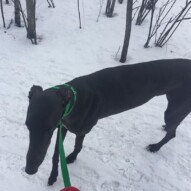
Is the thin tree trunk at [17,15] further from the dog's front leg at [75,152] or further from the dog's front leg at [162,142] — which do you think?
the dog's front leg at [162,142]

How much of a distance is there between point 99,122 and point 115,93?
1.06 m

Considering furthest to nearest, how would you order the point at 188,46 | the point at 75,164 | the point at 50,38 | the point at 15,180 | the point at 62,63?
the point at 188,46 → the point at 50,38 → the point at 62,63 → the point at 75,164 → the point at 15,180

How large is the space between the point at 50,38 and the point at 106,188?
131 inches

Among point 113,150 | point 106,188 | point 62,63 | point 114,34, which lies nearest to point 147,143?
point 113,150

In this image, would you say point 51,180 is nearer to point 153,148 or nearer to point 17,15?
point 153,148

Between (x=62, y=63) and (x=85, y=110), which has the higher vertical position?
(x=85, y=110)

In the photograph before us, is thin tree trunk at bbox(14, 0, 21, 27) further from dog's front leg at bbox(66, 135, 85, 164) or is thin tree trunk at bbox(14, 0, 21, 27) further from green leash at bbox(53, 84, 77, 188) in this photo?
green leash at bbox(53, 84, 77, 188)

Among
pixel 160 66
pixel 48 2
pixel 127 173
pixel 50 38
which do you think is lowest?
pixel 127 173

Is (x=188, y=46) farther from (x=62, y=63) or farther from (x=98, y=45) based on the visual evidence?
(x=62, y=63)

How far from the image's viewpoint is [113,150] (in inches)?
133

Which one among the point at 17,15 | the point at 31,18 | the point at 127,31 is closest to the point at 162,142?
the point at 127,31

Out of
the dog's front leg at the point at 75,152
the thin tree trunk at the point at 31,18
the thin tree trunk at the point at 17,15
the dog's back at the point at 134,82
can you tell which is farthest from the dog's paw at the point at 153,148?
the thin tree trunk at the point at 17,15

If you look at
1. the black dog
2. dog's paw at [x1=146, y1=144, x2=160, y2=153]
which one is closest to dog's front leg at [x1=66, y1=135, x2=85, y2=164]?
the black dog

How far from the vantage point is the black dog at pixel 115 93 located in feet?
6.71
